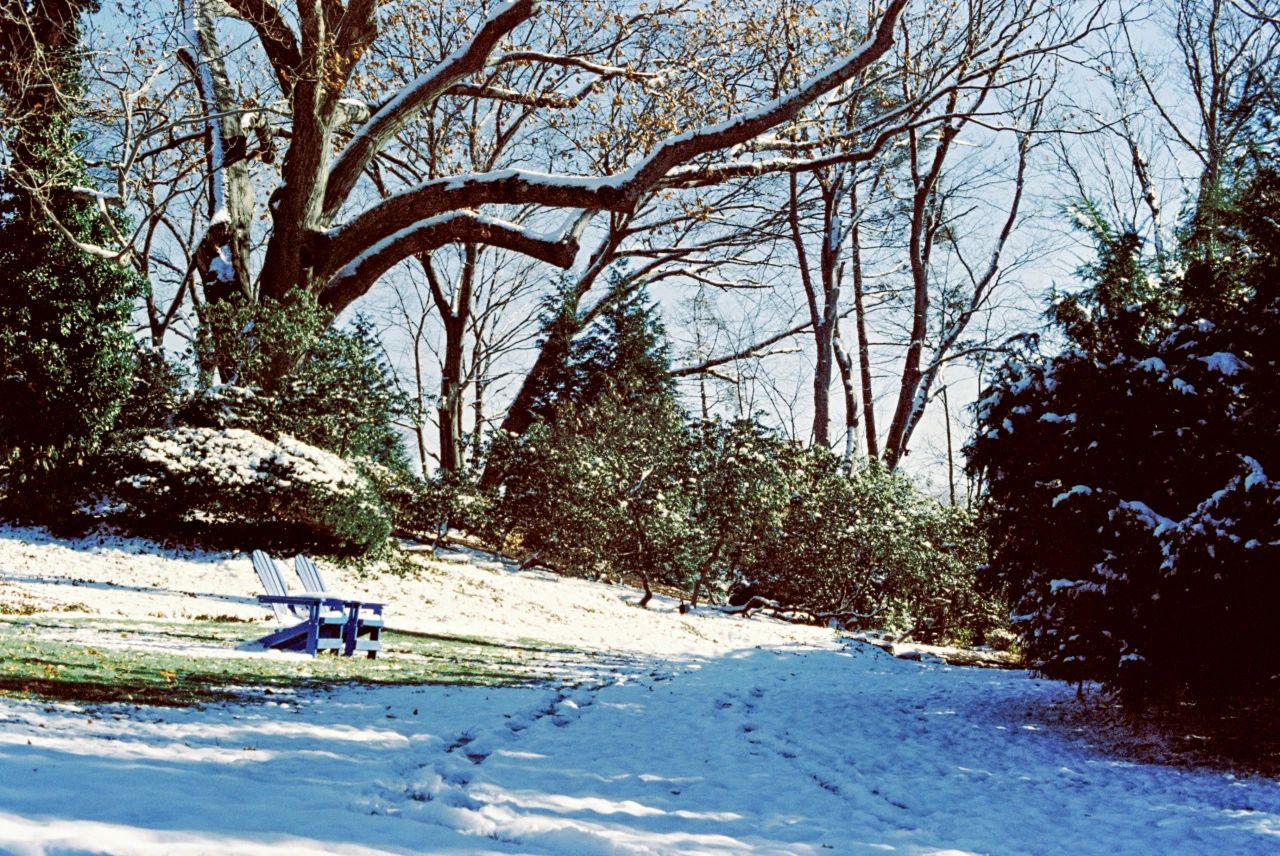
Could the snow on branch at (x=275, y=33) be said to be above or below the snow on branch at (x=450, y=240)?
above

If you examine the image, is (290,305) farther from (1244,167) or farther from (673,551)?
(1244,167)

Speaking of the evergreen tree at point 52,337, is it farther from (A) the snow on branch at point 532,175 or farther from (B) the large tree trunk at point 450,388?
(B) the large tree trunk at point 450,388

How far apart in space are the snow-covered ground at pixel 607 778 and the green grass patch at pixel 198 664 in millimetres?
489

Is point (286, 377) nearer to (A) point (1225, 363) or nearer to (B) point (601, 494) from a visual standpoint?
(B) point (601, 494)

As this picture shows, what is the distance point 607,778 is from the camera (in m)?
4.92

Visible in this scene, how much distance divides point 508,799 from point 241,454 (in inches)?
437

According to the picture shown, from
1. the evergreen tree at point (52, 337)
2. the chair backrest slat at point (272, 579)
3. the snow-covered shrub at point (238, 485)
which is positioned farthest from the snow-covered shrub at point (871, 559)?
the evergreen tree at point (52, 337)

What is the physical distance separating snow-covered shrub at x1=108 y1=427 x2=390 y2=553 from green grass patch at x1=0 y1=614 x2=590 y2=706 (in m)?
3.13

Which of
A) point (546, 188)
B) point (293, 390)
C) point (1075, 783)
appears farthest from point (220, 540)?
point (1075, 783)

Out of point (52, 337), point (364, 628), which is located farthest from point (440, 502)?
point (364, 628)

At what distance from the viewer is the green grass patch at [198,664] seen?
5656 mm

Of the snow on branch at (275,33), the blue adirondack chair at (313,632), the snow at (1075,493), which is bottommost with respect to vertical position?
the blue adirondack chair at (313,632)

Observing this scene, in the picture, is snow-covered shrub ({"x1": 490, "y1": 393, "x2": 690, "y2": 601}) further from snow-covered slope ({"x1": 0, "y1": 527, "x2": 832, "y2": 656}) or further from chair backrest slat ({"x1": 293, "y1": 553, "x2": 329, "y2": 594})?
chair backrest slat ({"x1": 293, "y1": 553, "x2": 329, "y2": 594})

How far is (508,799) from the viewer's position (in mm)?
4184
